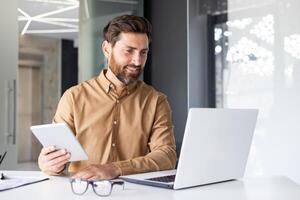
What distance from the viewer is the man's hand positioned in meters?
1.42

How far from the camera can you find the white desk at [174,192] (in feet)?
3.99

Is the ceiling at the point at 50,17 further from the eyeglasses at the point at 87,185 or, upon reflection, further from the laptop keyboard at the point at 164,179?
the eyeglasses at the point at 87,185

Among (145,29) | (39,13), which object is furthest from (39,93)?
(145,29)

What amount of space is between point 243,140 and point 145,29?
0.67 meters

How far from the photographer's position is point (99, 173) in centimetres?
145

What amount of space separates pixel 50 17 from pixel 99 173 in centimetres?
571

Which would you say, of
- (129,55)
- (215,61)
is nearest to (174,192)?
(129,55)

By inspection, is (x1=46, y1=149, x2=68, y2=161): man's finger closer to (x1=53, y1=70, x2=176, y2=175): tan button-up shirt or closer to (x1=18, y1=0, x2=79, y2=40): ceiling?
(x1=53, y1=70, x2=176, y2=175): tan button-up shirt

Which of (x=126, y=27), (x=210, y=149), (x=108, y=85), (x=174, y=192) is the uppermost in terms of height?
(x=126, y=27)

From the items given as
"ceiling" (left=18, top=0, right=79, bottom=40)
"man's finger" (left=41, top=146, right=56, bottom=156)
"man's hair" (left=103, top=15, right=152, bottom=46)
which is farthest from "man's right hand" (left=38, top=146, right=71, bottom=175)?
"ceiling" (left=18, top=0, right=79, bottom=40)

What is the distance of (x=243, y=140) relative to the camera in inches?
57.5

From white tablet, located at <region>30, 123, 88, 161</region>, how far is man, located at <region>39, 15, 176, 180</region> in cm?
32

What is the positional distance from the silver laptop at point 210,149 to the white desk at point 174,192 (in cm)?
3

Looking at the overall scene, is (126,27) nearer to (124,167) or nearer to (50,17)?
(124,167)
